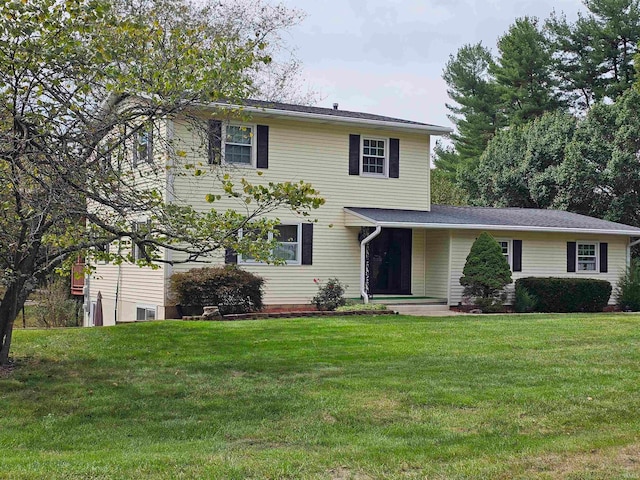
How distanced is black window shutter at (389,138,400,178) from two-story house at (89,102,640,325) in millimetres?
40

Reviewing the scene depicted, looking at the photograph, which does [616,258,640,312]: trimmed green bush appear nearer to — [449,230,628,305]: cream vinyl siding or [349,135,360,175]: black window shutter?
[449,230,628,305]: cream vinyl siding

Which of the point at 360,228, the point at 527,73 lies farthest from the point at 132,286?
the point at 527,73

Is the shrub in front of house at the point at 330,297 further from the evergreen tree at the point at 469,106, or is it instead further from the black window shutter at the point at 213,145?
the evergreen tree at the point at 469,106

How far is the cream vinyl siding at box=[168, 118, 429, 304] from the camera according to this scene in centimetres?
1978

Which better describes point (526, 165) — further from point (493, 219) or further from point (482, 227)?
point (482, 227)

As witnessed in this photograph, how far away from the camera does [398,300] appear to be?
21.0 m

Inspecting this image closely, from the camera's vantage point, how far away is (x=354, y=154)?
21266 mm

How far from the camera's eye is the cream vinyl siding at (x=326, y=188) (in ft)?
64.9

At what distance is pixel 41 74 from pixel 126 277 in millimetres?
13117

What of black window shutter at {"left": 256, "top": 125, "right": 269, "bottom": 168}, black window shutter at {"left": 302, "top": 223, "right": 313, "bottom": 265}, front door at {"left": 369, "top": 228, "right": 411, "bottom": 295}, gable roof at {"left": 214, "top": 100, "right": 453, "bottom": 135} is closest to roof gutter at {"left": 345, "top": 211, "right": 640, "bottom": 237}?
black window shutter at {"left": 302, "top": 223, "right": 313, "bottom": 265}

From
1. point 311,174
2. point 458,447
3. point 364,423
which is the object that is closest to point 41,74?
point 364,423

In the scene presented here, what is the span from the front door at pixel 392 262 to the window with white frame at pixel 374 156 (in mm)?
1778

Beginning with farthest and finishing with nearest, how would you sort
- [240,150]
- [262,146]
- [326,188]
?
1. [326,188]
2. [262,146]
3. [240,150]

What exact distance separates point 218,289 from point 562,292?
1037cm
